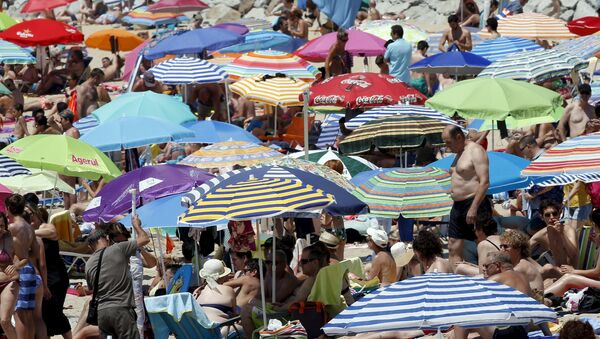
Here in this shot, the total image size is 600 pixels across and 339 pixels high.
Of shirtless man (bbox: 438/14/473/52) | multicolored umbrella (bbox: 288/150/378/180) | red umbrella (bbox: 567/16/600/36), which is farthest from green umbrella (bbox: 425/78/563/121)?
shirtless man (bbox: 438/14/473/52)

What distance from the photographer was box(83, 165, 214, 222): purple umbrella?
1257 cm

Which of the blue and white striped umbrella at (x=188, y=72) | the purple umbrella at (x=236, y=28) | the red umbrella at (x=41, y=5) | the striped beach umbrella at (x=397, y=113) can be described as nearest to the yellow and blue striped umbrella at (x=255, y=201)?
the striped beach umbrella at (x=397, y=113)

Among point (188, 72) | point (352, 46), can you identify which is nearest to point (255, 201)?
point (188, 72)

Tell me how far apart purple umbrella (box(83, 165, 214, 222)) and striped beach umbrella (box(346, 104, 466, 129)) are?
8.78 ft

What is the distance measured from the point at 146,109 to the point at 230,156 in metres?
2.38

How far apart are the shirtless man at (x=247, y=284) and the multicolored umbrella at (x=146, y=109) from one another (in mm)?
4558

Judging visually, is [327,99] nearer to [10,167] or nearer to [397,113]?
[397,113]

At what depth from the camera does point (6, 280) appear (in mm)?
10602

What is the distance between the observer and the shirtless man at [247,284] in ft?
36.6

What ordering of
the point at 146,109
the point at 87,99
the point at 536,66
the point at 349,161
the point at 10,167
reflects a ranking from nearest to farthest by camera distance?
the point at 10,167 → the point at 349,161 → the point at 146,109 → the point at 536,66 → the point at 87,99

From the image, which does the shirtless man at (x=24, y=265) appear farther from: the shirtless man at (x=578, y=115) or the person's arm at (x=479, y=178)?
the shirtless man at (x=578, y=115)

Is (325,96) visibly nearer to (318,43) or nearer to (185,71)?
(185,71)

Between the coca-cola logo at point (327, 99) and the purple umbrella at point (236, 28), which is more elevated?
the coca-cola logo at point (327, 99)

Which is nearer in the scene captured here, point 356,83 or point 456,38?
point 356,83
